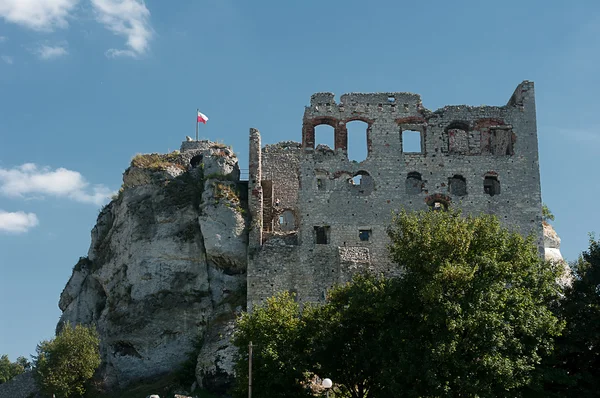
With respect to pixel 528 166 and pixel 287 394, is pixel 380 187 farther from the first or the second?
pixel 287 394

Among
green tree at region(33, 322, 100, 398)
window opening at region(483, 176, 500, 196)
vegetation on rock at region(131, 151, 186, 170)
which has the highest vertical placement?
vegetation on rock at region(131, 151, 186, 170)

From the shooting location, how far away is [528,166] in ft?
183

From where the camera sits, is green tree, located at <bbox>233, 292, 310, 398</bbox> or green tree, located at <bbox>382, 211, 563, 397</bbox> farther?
green tree, located at <bbox>233, 292, 310, 398</bbox>

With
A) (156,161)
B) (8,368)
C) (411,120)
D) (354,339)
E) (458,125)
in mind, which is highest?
(411,120)

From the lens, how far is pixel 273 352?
133 feet

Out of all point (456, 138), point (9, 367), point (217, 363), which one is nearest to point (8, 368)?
point (9, 367)

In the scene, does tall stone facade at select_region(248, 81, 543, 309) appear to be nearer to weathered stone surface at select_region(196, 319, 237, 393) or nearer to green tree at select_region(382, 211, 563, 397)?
weathered stone surface at select_region(196, 319, 237, 393)

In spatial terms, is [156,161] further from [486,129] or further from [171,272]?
[486,129]

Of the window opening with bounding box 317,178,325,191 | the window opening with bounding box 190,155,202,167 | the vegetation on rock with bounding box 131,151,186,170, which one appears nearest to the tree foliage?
the window opening with bounding box 317,178,325,191

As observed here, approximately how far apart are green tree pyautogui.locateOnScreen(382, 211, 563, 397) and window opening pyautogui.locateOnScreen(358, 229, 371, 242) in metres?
11.5

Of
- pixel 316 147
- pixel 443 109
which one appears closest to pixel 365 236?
pixel 316 147

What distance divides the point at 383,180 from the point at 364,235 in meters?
3.86

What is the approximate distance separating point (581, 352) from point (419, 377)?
8582 millimetres

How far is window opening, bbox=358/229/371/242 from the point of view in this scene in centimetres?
5372
